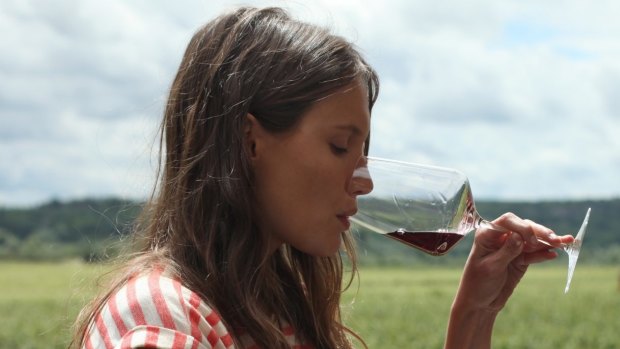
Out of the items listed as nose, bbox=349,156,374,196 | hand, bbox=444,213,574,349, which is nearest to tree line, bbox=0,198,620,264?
hand, bbox=444,213,574,349

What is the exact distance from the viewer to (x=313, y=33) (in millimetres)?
1904

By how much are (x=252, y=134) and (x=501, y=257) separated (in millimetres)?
602

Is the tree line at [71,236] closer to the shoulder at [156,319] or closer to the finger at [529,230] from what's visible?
the finger at [529,230]

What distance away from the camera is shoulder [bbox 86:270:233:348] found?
1.50 meters

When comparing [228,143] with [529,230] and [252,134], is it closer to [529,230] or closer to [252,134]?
[252,134]

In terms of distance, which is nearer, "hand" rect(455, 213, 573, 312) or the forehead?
the forehead

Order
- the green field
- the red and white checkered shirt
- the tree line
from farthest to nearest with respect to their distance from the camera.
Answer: the tree line
the green field
the red and white checkered shirt

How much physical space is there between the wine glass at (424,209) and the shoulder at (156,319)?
0.46 m

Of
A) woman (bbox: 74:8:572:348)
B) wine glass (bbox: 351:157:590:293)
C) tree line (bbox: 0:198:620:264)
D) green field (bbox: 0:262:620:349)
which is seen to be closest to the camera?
woman (bbox: 74:8:572:348)

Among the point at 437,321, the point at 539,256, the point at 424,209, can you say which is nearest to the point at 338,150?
the point at 424,209

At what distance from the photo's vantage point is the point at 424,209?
2.05 m

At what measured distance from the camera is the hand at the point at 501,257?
2018mm

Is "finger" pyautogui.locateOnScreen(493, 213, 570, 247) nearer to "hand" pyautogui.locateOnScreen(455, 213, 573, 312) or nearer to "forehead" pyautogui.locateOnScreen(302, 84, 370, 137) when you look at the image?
"hand" pyautogui.locateOnScreen(455, 213, 573, 312)

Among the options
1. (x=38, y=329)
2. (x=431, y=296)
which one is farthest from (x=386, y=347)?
(x=431, y=296)
